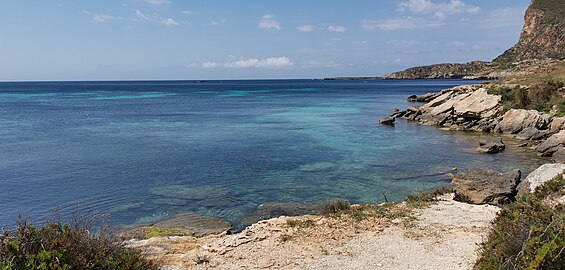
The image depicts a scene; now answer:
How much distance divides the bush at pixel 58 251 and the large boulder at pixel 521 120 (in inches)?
1421

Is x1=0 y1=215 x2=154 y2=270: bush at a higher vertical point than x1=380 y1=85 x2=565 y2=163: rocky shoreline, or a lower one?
higher

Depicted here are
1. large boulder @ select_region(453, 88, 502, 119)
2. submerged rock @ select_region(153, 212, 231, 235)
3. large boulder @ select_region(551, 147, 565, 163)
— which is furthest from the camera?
large boulder @ select_region(453, 88, 502, 119)

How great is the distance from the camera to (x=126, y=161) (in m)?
27.9

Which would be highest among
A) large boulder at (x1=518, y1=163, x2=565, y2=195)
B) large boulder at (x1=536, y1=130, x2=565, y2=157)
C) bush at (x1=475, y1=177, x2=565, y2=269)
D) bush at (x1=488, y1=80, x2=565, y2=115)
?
bush at (x1=488, y1=80, x2=565, y2=115)

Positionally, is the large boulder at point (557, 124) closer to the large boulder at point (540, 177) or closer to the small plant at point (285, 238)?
the large boulder at point (540, 177)

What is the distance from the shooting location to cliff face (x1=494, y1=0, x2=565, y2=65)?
10812cm

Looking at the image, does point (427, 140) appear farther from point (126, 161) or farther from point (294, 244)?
point (294, 244)

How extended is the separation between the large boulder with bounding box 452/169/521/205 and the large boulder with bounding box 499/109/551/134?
68.3ft

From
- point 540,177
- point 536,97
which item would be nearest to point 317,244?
point 540,177

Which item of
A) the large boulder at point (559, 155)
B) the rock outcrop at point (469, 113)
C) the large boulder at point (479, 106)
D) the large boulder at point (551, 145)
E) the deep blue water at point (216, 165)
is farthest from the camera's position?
the large boulder at point (479, 106)

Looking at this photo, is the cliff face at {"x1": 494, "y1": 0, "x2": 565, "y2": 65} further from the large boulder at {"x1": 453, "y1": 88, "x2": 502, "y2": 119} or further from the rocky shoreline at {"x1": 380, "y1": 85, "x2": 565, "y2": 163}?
the large boulder at {"x1": 453, "y1": 88, "x2": 502, "y2": 119}

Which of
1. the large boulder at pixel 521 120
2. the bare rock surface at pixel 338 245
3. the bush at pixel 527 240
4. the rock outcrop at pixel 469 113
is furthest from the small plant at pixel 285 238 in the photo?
the rock outcrop at pixel 469 113

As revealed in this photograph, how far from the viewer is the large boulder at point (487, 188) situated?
16.8 meters

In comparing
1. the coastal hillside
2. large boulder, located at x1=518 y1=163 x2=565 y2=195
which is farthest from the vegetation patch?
the coastal hillside
